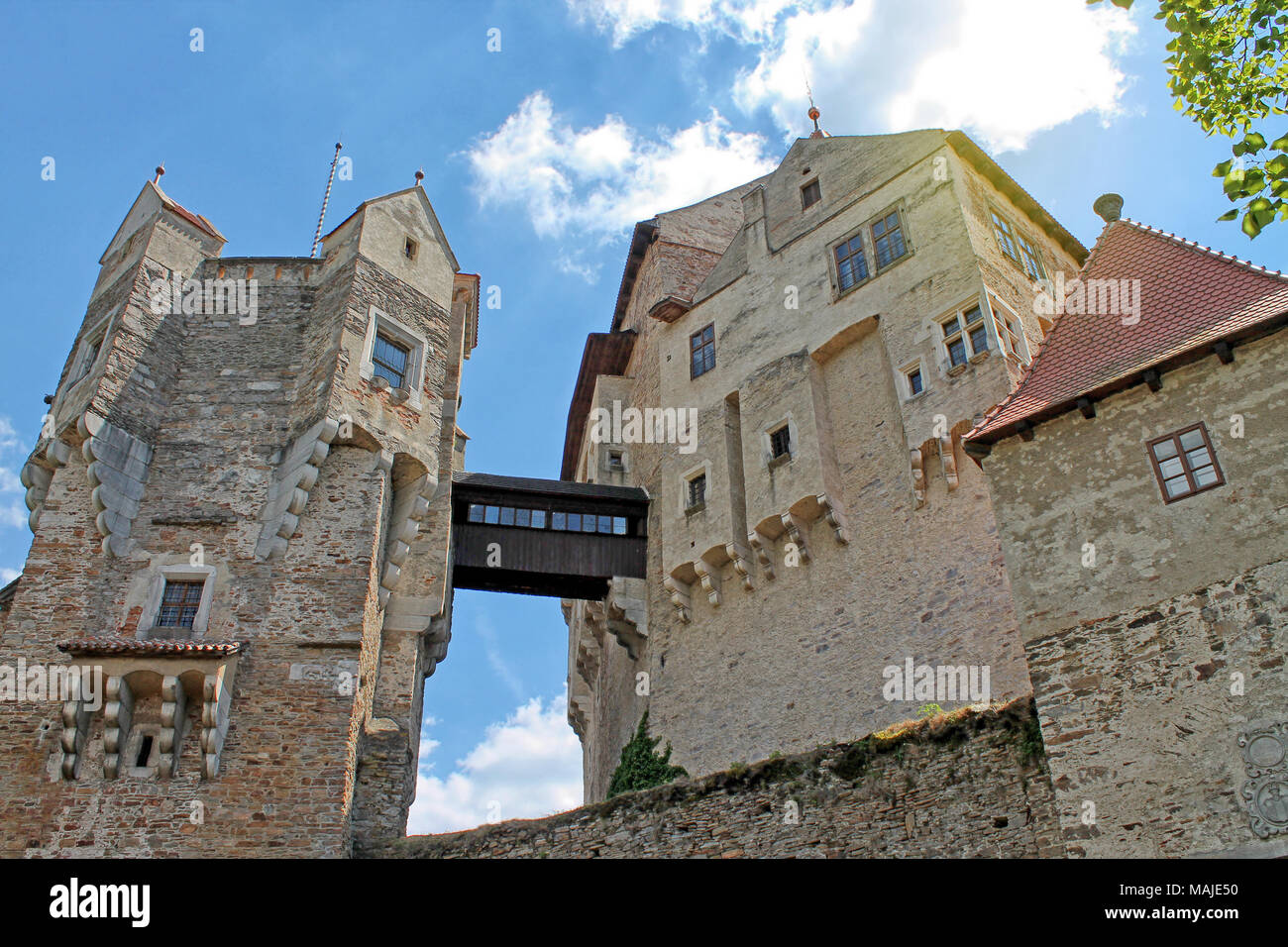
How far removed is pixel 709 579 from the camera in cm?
2481

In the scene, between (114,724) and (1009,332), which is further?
(1009,332)

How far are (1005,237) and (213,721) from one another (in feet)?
64.9

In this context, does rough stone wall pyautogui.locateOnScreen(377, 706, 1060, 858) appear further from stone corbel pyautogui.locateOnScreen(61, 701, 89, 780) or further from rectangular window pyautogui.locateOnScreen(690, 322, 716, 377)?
rectangular window pyautogui.locateOnScreen(690, 322, 716, 377)

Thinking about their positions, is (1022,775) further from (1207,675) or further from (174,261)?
(174,261)

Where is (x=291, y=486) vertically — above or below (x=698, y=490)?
below

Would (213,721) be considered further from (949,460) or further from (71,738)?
(949,460)

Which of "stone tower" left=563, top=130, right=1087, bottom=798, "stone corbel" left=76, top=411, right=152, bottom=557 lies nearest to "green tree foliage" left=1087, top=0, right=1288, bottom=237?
"stone tower" left=563, top=130, right=1087, bottom=798

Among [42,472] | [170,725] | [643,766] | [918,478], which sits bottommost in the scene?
[170,725]

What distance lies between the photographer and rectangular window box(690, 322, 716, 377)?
93.1 ft

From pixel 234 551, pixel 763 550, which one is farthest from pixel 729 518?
pixel 234 551

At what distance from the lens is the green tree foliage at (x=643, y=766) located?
76.5 ft

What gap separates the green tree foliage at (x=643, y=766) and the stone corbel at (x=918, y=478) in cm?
763
